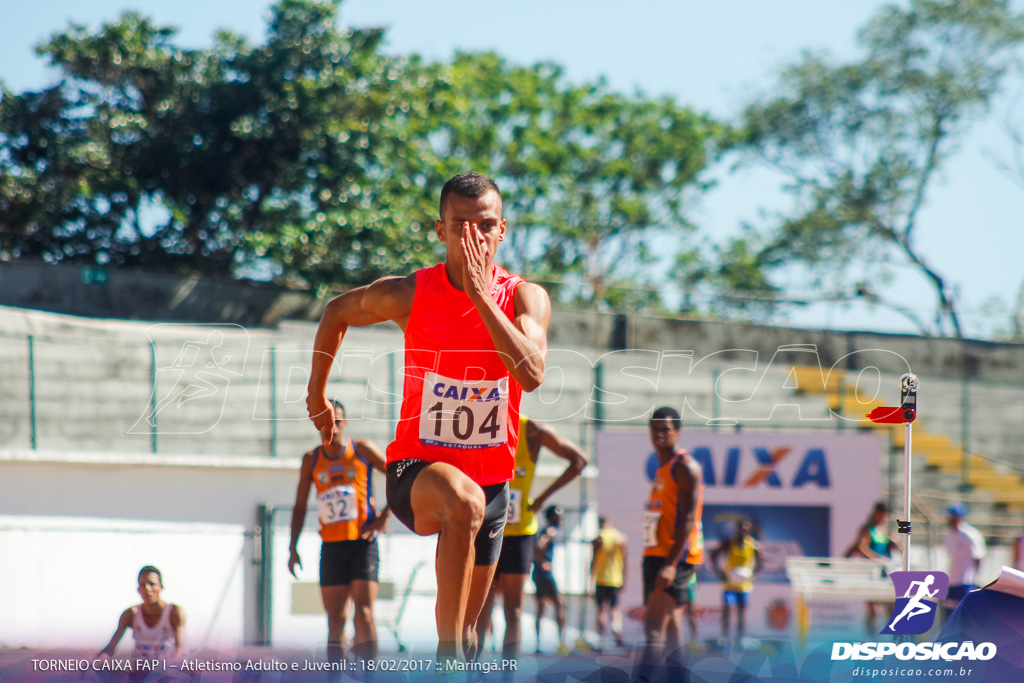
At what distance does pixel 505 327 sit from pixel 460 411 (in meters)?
0.49

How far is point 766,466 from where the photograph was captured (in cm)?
1241

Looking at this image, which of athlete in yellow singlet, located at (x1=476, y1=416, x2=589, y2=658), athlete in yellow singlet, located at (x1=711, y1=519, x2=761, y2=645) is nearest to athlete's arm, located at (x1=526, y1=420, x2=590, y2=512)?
athlete in yellow singlet, located at (x1=476, y1=416, x2=589, y2=658)

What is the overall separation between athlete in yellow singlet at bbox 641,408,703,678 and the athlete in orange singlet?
2.92 metres

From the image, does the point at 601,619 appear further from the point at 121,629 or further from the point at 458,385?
the point at 458,385

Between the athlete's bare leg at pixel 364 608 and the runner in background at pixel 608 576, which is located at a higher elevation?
the athlete's bare leg at pixel 364 608

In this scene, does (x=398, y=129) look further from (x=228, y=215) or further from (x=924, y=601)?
(x=924, y=601)

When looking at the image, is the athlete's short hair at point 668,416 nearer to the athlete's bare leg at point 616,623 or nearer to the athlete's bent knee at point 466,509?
the athlete's bent knee at point 466,509

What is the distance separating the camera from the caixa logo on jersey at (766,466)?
12.4 meters

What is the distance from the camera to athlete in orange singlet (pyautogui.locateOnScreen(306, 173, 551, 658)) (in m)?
3.54

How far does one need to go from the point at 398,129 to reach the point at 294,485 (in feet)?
32.1

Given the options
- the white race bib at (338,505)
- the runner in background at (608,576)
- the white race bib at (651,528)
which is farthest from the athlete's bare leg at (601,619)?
the white race bib at (338,505)

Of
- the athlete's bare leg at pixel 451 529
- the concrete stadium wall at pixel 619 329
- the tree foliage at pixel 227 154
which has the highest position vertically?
the tree foliage at pixel 227 154

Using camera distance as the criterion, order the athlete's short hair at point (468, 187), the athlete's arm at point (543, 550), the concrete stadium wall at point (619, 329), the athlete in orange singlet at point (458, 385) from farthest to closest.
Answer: the concrete stadium wall at point (619, 329)
the athlete's arm at point (543, 550)
the athlete's short hair at point (468, 187)
the athlete in orange singlet at point (458, 385)

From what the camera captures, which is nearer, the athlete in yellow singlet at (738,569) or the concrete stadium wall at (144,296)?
the athlete in yellow singlet at (738,569)
